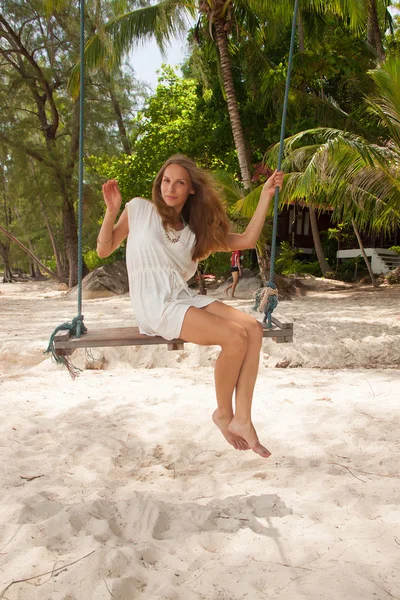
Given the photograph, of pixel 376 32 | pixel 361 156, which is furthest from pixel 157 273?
pixel 376 32

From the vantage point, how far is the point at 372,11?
1424 centimetres

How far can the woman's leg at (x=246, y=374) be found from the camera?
254 cm

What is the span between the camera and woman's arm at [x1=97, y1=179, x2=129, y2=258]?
280 cm

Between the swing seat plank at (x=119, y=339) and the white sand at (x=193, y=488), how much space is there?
27 cm

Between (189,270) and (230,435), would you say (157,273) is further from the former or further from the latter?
(230,435)

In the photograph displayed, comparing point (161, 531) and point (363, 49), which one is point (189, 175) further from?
point (363, 49)

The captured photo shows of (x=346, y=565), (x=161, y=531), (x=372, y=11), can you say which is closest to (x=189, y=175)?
(x=161, y=531)

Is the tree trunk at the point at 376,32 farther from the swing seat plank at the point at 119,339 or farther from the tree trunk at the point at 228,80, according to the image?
the swing seat plank at the point at 119,339

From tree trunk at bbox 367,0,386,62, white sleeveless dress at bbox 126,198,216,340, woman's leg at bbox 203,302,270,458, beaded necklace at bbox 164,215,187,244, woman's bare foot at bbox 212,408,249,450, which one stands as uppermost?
tree trunk at bbox 367,0,386,62

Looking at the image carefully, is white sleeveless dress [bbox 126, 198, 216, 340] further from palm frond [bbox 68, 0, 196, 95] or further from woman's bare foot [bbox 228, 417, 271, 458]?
palm frond [bbox 68, 0, 196, 95]

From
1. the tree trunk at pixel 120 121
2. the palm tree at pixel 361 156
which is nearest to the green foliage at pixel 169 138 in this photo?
the tree trunk at pixel 120 121

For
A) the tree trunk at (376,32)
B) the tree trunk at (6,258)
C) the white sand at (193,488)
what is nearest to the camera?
the white sand at (193,488)

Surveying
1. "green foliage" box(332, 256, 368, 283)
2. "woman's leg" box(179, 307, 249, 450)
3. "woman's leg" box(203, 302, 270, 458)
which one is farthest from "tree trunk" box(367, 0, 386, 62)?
"woman's leg" box(179, 307, 249, 450)

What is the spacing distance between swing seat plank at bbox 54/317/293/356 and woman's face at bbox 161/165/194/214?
71cm
